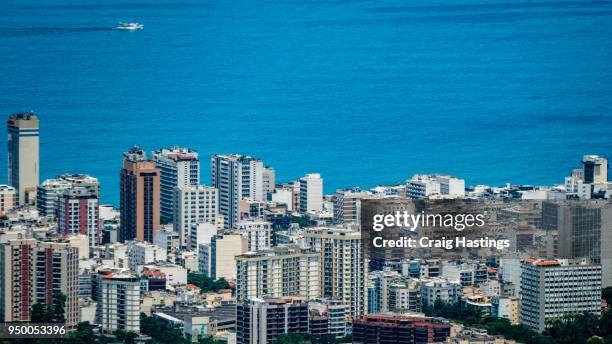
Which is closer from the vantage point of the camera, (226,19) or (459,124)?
(459,124)

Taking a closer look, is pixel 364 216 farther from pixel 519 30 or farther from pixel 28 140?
pixel 519 30

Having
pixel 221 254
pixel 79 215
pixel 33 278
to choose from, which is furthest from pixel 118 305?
pixel 79 215

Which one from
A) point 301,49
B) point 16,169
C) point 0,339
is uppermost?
point 301,49

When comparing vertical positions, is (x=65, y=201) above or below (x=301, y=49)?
below

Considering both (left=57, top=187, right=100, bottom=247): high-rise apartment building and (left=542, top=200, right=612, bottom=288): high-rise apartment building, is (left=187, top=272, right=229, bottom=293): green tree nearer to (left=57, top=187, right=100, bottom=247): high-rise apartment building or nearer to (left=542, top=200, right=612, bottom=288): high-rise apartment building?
(left=57, top=187, right=100, bottom=247): high-rise apartment building

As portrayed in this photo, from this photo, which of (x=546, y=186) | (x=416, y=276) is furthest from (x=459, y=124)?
(x=416, y=276)

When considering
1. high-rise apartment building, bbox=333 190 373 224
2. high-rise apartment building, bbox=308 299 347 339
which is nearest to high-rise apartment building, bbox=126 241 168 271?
high-rise apartment building, bbox=333 190 373 224
